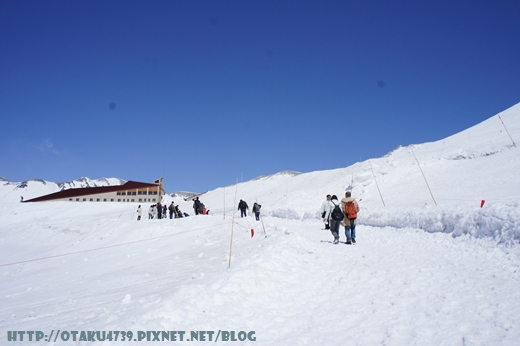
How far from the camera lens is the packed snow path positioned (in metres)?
5.15

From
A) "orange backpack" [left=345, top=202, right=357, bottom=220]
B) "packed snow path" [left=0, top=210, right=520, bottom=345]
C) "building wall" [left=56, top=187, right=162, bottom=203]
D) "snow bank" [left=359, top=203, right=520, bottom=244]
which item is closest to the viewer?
"packed snow path" [left=0, top=210, right=520, bottom=345]

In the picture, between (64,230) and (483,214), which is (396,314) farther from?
(64,230)

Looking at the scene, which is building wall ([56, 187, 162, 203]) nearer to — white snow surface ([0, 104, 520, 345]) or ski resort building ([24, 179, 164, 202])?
ski resort building ([24, 179, 164, 202])

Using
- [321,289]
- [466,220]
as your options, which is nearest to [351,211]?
[466,220]

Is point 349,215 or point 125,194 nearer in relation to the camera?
point 349,215

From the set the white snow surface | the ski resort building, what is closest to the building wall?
the ski resort building

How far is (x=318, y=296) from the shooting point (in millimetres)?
6781

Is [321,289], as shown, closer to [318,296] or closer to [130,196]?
[318,296]

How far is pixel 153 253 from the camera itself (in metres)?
16.3

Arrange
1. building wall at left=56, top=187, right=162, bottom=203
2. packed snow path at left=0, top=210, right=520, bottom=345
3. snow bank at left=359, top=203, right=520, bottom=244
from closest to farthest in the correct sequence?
packed snow path at left=0, top=210, right=520, bottom=345 → snow bank at left=359, top=203, right=520, bottom=244 → building wall at left=56, top=187, right=162, bottom=203

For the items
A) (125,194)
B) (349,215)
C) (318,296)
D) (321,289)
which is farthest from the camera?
(125,194)

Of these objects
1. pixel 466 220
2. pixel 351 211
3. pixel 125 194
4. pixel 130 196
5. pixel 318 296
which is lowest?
pixel 318 296

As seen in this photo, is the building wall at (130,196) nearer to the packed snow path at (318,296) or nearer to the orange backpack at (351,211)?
the packed snow path at (318,296)

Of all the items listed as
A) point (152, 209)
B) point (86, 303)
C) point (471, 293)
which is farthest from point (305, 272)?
point (152, 209)
